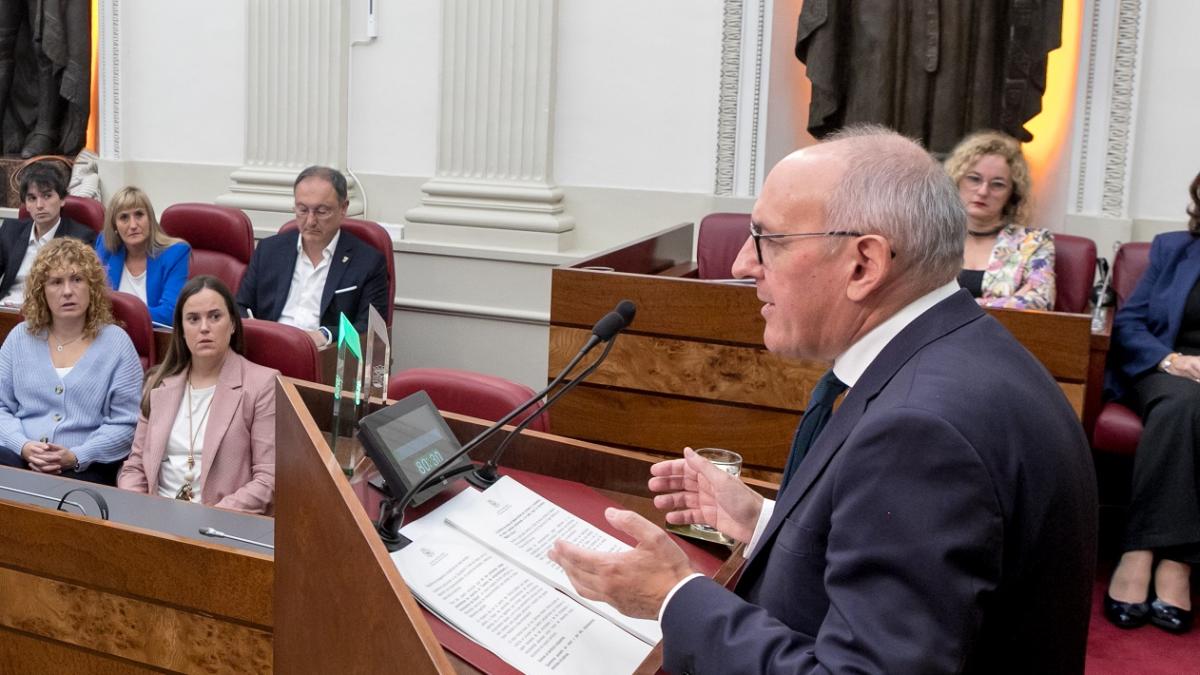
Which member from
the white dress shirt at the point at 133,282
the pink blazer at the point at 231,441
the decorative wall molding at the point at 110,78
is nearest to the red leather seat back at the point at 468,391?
the pink blazer at the point at 231,441

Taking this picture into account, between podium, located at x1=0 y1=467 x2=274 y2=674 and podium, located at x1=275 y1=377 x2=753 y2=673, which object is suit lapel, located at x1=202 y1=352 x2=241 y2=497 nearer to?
podium, located at x1=0 y1=467 x2=274 y2=674

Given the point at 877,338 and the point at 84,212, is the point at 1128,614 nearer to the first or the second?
the point at 877,338

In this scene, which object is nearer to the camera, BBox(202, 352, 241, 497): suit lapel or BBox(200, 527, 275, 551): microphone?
BBox(200, 527, 275, 551): microphone

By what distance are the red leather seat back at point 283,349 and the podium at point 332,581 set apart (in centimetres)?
158

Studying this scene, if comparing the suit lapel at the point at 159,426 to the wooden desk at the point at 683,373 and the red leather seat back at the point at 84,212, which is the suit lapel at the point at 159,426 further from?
the red leather seat back at the point at 84,212

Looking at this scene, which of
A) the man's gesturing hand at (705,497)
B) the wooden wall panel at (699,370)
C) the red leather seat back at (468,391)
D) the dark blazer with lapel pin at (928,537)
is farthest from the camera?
the wooden wall panel at (699,370)

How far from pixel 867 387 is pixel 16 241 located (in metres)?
4.83

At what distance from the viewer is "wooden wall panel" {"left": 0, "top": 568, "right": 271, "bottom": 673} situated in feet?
6.26

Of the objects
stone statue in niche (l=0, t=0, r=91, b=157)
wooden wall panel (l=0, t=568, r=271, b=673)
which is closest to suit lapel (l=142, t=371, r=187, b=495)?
wooden wall panel (l=0, t=568, r=271, b=673)

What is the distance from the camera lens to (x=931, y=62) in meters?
4.69

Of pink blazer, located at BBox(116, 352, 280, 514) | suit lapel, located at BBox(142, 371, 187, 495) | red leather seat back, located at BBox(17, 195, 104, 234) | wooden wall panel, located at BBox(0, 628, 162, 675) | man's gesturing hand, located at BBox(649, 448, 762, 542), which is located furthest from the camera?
red leather seat back, located at BBox(17, 195, 104, 234)

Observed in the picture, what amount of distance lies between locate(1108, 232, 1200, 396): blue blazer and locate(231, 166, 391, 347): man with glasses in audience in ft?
8.36

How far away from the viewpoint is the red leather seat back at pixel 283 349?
129 inches

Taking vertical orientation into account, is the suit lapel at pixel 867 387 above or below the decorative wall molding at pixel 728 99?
below
